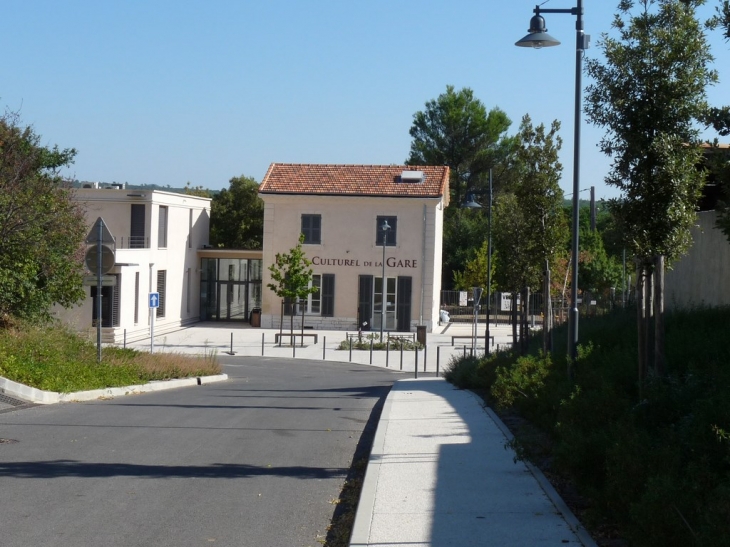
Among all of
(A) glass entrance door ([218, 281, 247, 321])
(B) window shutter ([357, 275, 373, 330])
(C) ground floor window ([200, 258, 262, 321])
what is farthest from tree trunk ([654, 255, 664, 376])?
(A) glass entrance door ([218, 281, 247, 321])

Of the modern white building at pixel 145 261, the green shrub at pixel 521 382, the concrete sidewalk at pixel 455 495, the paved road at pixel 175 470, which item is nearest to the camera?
the concrete sidewalk at pixel 455 495

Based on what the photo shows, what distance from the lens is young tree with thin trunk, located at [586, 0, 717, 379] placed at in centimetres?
1020

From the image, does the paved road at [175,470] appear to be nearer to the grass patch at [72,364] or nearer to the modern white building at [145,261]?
the grass patch at [72,364]

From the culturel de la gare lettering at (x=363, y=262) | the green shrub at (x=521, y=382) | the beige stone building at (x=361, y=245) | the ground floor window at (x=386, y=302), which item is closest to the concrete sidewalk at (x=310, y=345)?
the beige stone building at (x=361, y=245)

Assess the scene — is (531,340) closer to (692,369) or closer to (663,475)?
(692,369)

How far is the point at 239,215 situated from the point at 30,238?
39690 mm

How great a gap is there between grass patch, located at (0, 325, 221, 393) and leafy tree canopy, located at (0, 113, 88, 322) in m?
0.96

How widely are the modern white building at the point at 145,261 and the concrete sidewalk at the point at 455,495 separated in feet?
88.2

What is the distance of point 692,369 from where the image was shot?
836cm

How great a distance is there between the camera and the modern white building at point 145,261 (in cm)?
3894

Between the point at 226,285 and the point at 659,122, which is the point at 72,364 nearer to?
the point at 659,122

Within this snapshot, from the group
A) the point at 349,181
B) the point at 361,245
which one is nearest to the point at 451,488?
the point at 361,245

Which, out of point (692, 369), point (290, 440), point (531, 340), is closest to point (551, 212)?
point (531, 340)

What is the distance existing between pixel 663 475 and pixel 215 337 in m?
37.5
